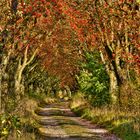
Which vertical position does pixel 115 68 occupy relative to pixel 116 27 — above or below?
below

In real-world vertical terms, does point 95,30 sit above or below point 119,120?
Result: above

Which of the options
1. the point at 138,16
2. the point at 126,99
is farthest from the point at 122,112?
the point at 138,16

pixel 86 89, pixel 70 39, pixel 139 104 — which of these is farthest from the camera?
pixel 70 39

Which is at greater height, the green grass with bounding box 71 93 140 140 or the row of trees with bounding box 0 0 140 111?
the row of trees with bounding box 0 0 140 111

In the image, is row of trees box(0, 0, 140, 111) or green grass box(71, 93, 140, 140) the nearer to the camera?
row of trees box(0, 0, 140, 111)

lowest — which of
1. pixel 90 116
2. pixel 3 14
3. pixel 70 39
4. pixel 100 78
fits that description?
pixel 90 116

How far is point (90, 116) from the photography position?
29.5 meters

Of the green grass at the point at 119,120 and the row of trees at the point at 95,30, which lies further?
the green grass at the point at 119,120

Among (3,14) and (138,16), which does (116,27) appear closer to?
(138,16)

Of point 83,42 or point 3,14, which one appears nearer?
point 3,14

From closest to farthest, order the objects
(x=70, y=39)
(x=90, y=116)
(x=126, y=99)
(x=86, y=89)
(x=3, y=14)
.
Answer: (x=3, y=14) < (x=126, y=99) < (x=90, y=116) < (x=86, y=89) < (x=70, y=39)

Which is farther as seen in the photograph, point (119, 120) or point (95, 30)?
point (95, 30)

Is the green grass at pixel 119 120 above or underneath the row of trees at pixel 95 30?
underneath

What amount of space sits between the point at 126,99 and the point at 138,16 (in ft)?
16.1
